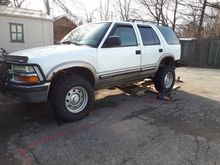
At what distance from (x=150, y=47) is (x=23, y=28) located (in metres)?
10.7

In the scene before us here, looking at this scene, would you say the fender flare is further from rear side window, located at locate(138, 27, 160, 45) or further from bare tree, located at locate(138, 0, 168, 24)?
bare tree, located at locate(138, 0, 168, 24)

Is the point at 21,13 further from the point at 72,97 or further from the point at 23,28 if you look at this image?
the point at 72,97

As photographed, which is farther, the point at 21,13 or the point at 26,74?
the point at 21,13

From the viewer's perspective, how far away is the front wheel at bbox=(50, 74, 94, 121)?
4.09m

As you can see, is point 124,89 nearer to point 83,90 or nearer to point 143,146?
point 83,90

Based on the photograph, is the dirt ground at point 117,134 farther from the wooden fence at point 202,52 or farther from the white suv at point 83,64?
the wooden fence at point 202,52

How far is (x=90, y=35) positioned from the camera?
4895 mm

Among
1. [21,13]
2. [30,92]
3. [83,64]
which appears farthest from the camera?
[21,13]

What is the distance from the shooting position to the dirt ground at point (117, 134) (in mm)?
3079

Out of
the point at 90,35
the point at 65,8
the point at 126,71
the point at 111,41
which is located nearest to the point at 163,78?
the point at 126,71

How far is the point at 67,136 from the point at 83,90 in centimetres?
107

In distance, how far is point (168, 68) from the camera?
669 centimetres

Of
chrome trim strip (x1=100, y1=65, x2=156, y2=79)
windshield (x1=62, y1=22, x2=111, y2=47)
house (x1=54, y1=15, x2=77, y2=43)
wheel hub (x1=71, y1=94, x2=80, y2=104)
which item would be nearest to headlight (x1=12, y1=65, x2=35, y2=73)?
wheel hub (x1=71, y1=94, x2=80, y2=104)

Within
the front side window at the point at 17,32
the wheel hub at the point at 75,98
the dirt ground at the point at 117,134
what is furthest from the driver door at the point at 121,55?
the front side window at the point at 17,32
